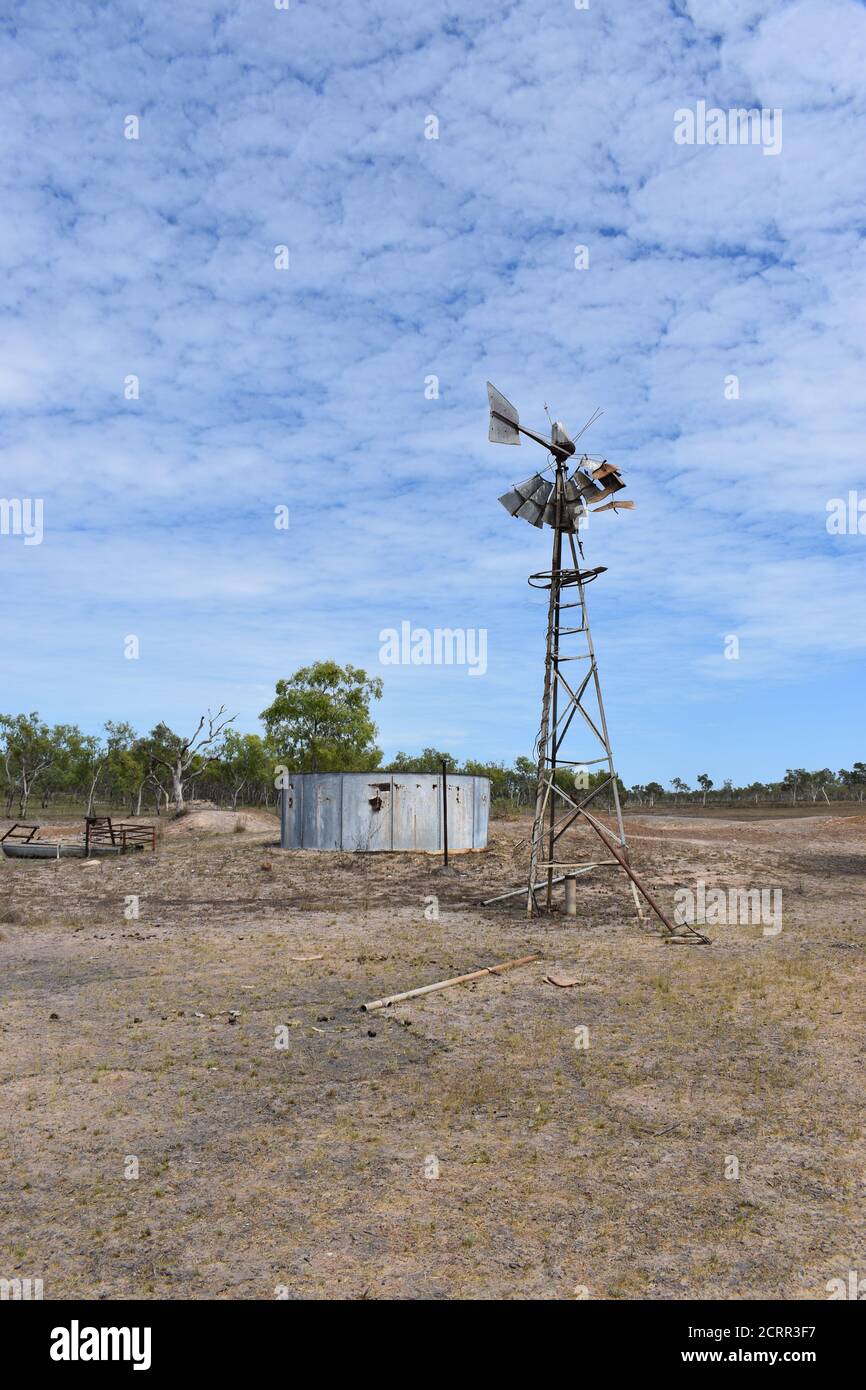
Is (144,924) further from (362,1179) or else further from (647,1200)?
(647,1200)

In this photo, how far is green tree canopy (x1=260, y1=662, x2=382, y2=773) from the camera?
6500cm

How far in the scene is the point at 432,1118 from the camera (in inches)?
304

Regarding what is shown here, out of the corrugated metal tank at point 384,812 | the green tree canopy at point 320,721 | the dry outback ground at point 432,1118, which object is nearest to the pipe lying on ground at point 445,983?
the dry outback ground at point 432,1118

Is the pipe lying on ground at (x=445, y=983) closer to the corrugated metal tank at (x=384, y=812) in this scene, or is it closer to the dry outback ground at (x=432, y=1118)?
the dry outback ground at (x=432, y=1118)

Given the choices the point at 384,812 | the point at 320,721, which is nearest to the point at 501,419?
the point at 384,812

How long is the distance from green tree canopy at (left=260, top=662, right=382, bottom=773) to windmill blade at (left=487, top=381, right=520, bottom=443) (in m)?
47.8

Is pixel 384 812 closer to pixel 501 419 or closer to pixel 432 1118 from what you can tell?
pixel 501 419

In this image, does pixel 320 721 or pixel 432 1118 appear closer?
pixel 432 1118

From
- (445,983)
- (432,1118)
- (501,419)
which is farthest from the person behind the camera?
(501,419)

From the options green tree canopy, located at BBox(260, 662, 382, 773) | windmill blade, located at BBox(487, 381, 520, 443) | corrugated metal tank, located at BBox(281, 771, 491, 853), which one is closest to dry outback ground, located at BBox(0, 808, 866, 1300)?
windmill blade, located at BBox(487, 381, 520, 443)

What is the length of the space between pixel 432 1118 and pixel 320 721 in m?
58.1

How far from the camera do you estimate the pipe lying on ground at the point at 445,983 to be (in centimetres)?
1143
